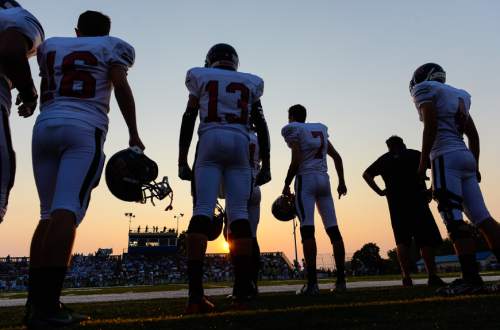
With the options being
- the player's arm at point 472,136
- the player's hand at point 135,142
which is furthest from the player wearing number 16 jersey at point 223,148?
the player's arm at point 472,136

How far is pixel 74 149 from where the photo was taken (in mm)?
3215

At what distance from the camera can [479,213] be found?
4.57 metres

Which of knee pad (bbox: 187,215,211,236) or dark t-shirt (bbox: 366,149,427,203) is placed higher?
dark t-shirt (bbox: 366,149,427,203)

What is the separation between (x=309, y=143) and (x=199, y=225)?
298cm

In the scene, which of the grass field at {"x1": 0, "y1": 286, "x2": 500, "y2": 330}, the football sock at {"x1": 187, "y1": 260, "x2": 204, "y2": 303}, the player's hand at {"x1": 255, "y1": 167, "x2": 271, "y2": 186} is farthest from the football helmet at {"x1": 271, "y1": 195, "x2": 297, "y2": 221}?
the grass field at {"x1": 0, "y1": 286, "x2": 500, "y2": 330}

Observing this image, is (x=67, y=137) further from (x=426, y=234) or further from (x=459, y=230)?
(x=426, y=234)

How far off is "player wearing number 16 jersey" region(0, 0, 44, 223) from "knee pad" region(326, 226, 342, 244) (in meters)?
4.56

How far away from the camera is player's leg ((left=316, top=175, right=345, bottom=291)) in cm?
665

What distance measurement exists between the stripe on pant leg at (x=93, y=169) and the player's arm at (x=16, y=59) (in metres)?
0.55

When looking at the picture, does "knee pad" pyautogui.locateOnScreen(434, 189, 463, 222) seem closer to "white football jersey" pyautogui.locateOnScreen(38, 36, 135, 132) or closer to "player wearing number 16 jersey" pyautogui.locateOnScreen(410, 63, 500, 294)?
"player wearing number 16 jersey" pyautogui.locateOnScreen(410, 63, 500, 294)

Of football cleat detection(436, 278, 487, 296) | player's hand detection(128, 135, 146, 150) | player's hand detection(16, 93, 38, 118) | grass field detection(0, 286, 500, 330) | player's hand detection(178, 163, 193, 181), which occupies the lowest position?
grass field detection(0, 286, 500, 330)

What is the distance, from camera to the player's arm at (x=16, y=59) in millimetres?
2975

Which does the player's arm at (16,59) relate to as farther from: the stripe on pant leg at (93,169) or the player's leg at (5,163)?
the stripe on pant leg at (93,169)

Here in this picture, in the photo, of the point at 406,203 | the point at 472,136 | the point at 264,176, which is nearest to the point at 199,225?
the point at 264,176
